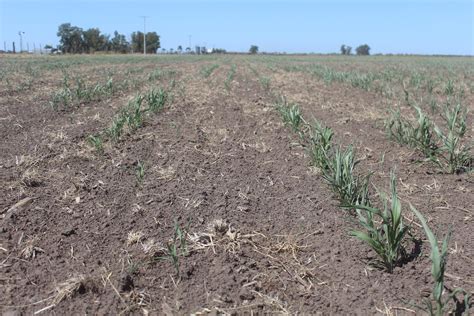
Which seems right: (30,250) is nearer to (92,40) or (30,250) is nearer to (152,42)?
(92,40)

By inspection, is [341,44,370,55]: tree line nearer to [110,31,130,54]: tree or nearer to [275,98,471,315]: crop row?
[110,31,130,54]: tree

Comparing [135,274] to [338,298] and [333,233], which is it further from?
[333,233]

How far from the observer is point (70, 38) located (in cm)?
7512

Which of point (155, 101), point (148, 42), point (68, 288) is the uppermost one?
point (148, 42)

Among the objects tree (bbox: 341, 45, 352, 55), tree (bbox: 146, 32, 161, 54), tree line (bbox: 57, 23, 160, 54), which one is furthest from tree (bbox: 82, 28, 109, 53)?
tree (bbox: 341, 45, 352, 55)

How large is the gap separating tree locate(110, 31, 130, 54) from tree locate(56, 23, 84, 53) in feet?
21.9

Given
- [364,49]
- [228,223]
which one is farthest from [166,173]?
[364,49]

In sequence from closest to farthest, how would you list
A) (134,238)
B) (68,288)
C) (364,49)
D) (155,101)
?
(68,288) → (134,238) → (155,101) → (364,49)

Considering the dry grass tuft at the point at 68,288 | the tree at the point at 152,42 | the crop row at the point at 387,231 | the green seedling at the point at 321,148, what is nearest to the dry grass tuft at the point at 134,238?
the dry grass tuft at the point at 68,288

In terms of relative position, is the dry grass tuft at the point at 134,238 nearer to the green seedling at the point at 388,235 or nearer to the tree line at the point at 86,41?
the green seedling at the point at 388,235

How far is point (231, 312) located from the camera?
2.03 m

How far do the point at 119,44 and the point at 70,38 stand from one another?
10.2 metres

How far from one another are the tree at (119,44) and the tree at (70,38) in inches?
263

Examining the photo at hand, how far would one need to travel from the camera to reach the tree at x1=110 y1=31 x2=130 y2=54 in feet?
268
